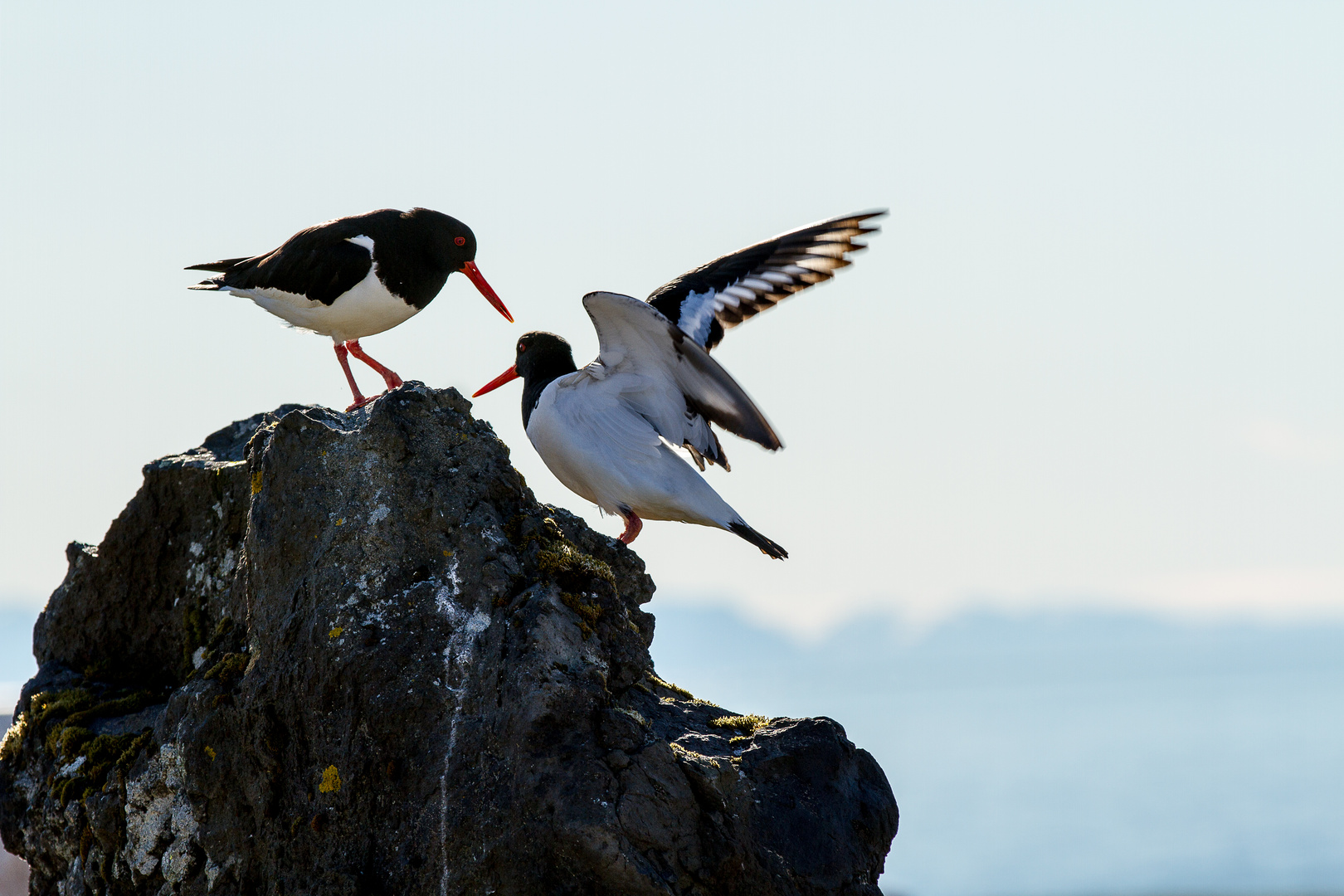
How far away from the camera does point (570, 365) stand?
9.16m

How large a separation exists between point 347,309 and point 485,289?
1346 mm

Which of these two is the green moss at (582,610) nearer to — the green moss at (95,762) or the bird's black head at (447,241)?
the green moss at (95,762)

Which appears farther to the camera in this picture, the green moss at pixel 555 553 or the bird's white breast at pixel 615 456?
the bird's white breast at pixel 615 456

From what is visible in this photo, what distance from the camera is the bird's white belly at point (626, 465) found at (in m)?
8.24

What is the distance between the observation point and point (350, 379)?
9.30 m

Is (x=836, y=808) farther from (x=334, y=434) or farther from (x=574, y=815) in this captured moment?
(x=334, y=434)

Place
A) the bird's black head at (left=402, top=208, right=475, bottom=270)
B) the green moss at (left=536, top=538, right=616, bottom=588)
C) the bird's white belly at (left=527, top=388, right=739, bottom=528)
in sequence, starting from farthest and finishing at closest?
the bird's black head at (left=402, top=208, right=475, bottom=270), the bird's white belly at (left=527, top=388, right=739, bottom=528), the green moss at (left=536, top=538, right=616, bottom=588)

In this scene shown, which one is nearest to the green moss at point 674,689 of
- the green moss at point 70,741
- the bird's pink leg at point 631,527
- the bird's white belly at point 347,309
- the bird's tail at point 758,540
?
the bird's tail at point 758,540

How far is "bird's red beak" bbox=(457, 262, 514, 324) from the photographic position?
33.3ft

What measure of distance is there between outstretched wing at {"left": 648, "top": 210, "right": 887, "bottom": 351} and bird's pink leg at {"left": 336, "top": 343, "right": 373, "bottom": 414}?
246 centimetres

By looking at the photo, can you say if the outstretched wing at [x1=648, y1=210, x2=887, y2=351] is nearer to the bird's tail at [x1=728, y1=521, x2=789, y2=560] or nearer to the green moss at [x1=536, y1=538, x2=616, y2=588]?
the bird's tail at [x1=728, y1=521, x2=789, y2=560]

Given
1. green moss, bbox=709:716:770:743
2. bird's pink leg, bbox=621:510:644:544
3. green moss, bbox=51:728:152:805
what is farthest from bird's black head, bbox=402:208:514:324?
green moss, bbox=709:716:770:743

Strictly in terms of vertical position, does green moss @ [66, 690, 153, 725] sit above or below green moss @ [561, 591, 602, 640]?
below

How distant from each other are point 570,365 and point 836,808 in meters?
4.63
